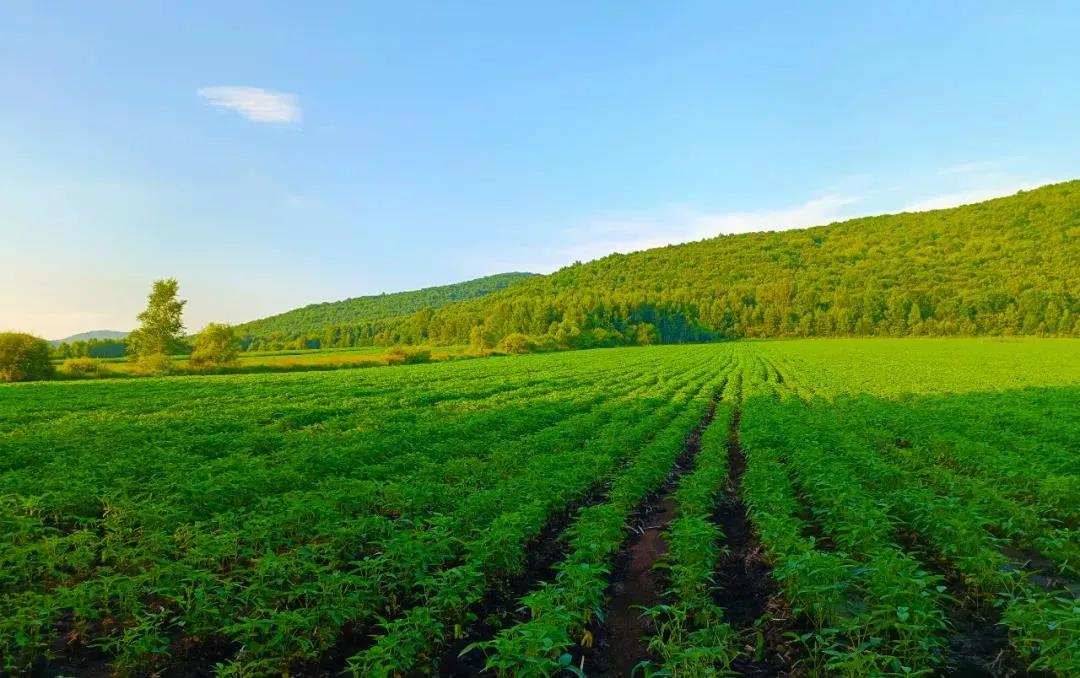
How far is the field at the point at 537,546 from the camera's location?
4930 millimetres

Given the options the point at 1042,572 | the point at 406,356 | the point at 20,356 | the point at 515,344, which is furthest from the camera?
the point at 515,344

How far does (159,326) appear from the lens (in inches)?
2295

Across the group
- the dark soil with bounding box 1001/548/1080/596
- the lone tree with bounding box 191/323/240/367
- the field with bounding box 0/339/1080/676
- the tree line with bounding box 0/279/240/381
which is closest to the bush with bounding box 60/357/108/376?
the tree line with bounding box 0/279/240/381

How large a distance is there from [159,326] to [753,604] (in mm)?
68500

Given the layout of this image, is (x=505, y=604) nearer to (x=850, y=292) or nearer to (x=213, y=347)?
(x=213, y=347)

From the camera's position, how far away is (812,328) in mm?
120125

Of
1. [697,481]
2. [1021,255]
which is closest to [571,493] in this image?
[697,481]

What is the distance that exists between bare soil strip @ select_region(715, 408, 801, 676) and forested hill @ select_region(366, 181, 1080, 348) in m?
77.2

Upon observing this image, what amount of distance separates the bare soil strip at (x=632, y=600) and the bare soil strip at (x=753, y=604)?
874 mm

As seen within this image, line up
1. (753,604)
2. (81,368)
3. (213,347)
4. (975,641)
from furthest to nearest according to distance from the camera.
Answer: (213,347) < (81,368) < (753,604) < (975,641)

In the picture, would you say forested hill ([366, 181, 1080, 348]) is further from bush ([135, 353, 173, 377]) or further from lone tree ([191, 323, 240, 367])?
bush ([135, 353, 173, 377])

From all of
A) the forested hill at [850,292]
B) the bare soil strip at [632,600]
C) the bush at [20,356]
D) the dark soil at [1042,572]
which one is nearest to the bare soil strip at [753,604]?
the bare soil strip at [632,600]

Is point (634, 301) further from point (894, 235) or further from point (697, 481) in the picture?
point (697, 481)

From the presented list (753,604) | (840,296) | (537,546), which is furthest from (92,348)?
(840,296)
